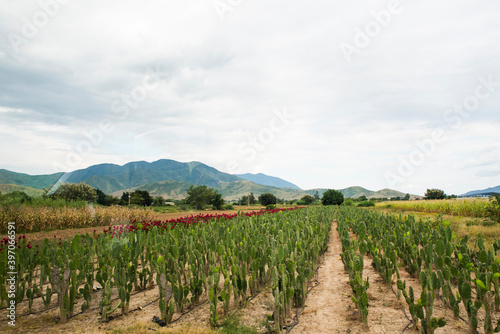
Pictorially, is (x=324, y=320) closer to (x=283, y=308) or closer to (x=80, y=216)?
(x=283, y=308)

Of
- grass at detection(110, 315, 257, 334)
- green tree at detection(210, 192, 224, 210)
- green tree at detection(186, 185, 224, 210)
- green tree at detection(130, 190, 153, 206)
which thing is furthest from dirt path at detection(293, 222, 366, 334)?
green tree at detection(130, 190, 153, 206)

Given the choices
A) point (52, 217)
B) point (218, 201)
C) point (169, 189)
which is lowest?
point (52, 217)

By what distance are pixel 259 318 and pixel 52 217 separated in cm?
1557

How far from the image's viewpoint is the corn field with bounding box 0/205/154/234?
1325cm

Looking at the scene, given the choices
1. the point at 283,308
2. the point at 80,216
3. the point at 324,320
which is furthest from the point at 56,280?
the point at 80,216

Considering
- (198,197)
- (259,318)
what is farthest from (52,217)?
(198,197)

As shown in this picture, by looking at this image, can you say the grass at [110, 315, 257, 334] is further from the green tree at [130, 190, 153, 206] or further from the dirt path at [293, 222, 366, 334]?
the green tree at [130, 190, 153, 206]

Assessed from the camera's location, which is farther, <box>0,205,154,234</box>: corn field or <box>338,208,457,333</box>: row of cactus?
<box>0,205,154,234</box>: corn field

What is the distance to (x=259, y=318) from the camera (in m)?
3.62

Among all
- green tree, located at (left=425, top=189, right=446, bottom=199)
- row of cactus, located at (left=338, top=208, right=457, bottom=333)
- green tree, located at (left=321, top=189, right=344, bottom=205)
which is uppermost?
green tree, located at (left=425, top=189, right=446, bottom=199)

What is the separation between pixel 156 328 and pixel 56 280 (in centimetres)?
156

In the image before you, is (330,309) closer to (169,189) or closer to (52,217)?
(52,217)

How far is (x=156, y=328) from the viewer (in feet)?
10.8

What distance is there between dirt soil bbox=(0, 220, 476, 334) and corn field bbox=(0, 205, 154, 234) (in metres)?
11.4
